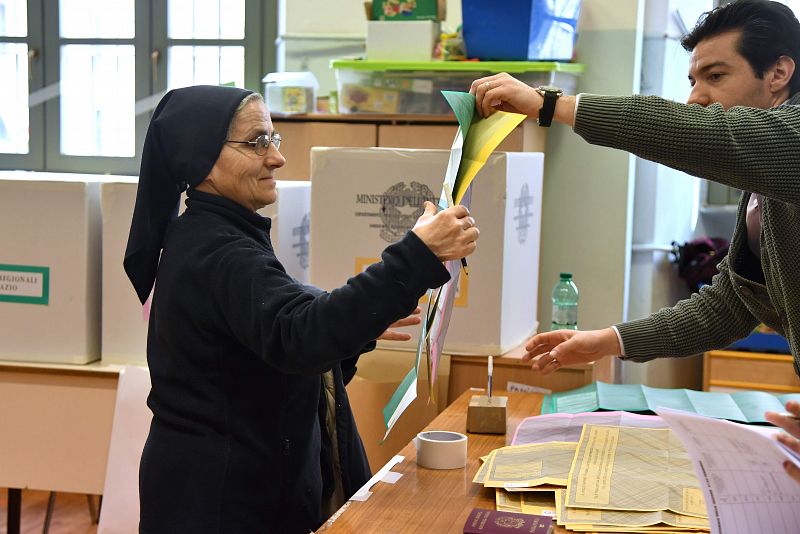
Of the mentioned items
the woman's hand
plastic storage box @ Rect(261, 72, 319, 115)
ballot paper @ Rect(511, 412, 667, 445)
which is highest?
plastic storage box @ Rect(261, 72, 319, 115)

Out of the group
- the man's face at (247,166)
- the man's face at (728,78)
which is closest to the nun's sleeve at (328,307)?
the man's face at (247,166)

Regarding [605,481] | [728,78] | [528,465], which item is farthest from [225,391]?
[728,78]

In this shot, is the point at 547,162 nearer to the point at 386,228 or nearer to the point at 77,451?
the point at 386,228

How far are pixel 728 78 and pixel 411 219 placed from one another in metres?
0.99

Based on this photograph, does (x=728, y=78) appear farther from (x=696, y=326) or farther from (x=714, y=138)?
(x=696, y=326)

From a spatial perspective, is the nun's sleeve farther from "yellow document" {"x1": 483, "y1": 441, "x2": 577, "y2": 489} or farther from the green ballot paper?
the green ballot paper

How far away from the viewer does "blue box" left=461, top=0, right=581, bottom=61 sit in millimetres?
3400

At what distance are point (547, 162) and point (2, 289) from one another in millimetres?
2172

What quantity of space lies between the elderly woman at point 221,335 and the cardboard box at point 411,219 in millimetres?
680

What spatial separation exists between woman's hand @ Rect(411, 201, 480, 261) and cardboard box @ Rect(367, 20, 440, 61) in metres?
2.29

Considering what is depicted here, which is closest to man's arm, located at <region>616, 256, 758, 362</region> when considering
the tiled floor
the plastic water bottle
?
the plastic water bottle

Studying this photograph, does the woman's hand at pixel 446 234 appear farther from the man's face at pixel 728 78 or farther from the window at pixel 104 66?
the window at pixel 104 66

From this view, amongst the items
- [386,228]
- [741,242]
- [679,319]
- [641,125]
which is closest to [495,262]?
[386,228]

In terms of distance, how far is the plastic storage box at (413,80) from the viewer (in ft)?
11.4
